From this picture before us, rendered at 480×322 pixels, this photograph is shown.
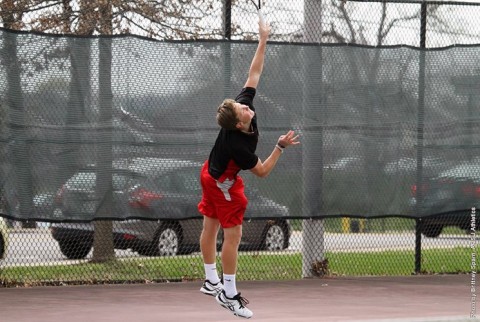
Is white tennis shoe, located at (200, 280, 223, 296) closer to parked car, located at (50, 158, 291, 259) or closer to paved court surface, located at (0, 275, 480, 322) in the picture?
paved court surface, located at (0, 275, 480, 322)

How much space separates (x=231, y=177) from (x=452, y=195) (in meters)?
4.78

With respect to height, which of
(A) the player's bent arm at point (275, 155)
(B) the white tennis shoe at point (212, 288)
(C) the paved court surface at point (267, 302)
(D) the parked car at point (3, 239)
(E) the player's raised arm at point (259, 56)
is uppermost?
(E) the player's raised arm at point (259, 56)

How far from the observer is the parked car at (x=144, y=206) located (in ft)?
36.1

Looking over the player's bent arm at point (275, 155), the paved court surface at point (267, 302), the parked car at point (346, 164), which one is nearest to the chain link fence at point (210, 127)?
the parked car at point (346, 164)

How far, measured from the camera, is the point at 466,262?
568 inches

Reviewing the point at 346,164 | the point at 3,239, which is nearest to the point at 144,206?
the point at 3,239

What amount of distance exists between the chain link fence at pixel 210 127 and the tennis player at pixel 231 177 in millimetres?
2557

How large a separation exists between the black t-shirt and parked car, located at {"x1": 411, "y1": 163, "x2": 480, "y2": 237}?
4.32 m

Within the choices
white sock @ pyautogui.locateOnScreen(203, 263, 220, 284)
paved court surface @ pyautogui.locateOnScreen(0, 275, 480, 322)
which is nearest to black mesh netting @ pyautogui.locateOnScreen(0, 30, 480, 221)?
paved court surface @ pyautogui.locateOnScreen(0, 275, 480, 322)

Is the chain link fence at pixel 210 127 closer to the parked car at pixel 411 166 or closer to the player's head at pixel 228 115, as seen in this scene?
the parked car at pixel 411 166

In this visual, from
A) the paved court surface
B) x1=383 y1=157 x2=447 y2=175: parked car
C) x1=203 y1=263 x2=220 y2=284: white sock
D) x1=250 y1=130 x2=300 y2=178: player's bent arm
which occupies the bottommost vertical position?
the paved court surface

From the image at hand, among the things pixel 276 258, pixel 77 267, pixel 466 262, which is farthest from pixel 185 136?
pixel 466 262

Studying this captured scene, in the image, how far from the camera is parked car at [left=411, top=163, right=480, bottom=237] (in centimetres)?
1248

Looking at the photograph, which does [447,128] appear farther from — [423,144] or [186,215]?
[186,215]
